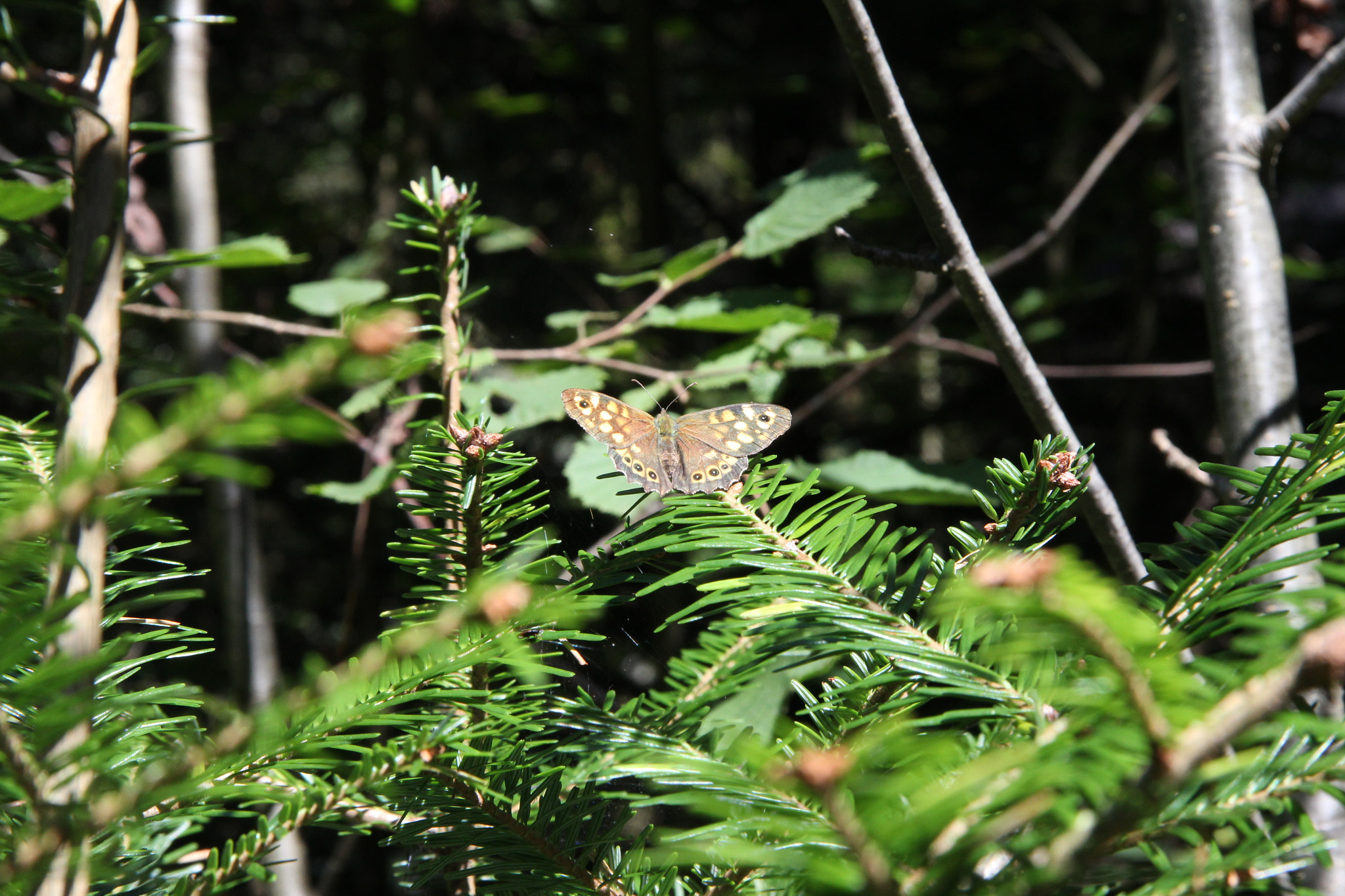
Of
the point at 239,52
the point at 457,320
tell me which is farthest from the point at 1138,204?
the point at 239,52

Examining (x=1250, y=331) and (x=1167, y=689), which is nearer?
(x=1167, y=689)

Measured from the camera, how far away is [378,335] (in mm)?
243

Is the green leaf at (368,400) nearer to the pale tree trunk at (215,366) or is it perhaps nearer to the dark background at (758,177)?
the pale tree trunk at (215,366)

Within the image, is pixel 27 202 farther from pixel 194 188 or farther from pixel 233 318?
pixel 194 188

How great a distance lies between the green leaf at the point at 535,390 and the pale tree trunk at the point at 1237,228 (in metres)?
0.79

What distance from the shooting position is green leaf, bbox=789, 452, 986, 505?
1.05 meters

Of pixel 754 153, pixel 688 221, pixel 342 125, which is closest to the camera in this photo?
pixel 754 153

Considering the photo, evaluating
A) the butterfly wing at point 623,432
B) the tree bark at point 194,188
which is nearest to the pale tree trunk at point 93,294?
the butterfly wing at point 623,432

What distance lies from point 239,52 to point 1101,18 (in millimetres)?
2914

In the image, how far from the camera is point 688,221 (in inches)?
132

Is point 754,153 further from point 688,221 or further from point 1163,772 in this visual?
point 1163,772

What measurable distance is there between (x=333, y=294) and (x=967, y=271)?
110 centimetres

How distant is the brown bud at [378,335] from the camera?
24 centimetres

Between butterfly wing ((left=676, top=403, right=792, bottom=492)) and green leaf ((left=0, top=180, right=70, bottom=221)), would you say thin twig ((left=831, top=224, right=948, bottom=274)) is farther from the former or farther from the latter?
green leaf ((left=0, top=180, right=70, bottom=221))
